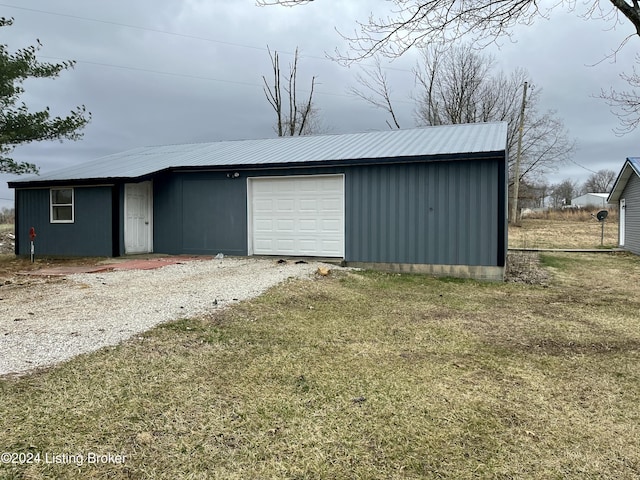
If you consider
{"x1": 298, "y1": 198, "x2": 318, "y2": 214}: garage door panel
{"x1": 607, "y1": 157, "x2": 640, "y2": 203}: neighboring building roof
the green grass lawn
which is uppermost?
{"x1": 607, "y1": 157, "x2": 640, "y2": 203}: neighboring building roof

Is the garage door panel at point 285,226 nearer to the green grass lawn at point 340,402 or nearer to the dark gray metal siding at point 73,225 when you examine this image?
the dark gray metal siding at point 73,225

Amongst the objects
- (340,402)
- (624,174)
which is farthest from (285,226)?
(624,174)

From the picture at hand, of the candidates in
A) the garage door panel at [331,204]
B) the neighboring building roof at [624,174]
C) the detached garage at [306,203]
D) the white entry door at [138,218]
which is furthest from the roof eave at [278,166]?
the neighboring building roof at [624,174]

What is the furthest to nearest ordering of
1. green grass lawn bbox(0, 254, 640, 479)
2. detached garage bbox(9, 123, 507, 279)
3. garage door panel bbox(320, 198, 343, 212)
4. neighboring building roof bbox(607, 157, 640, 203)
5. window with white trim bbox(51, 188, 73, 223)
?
1. neighboring building roof bbox(607, 157, 640, 203)
2. window with white trim bbox(51, 188, 73, 223)
3. garage door panel bbox(320, 198, 343, 212)
4. detached garage bbox(9, 123, 507, 279)
5. green grass lawn bbox(0, 254, 640, 479)

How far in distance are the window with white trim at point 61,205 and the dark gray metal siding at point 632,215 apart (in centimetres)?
1878

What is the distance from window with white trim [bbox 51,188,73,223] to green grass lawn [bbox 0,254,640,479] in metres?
8.96

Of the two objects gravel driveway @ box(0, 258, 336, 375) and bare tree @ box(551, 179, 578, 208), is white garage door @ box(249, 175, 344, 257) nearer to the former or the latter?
gravel driveway @ box(0, 258, 336, 375)

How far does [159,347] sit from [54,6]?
48.4ft

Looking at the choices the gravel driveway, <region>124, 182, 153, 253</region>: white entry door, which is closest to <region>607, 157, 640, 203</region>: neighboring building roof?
the gravel driveway

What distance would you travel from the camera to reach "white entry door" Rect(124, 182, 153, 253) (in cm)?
1183

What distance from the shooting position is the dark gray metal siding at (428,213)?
9.20 meters

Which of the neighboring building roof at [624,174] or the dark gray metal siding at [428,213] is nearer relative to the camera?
the dark gray metal siding at [428,213]

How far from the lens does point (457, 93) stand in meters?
29.3

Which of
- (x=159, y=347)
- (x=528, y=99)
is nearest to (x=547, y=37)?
(x=159, y=347)
